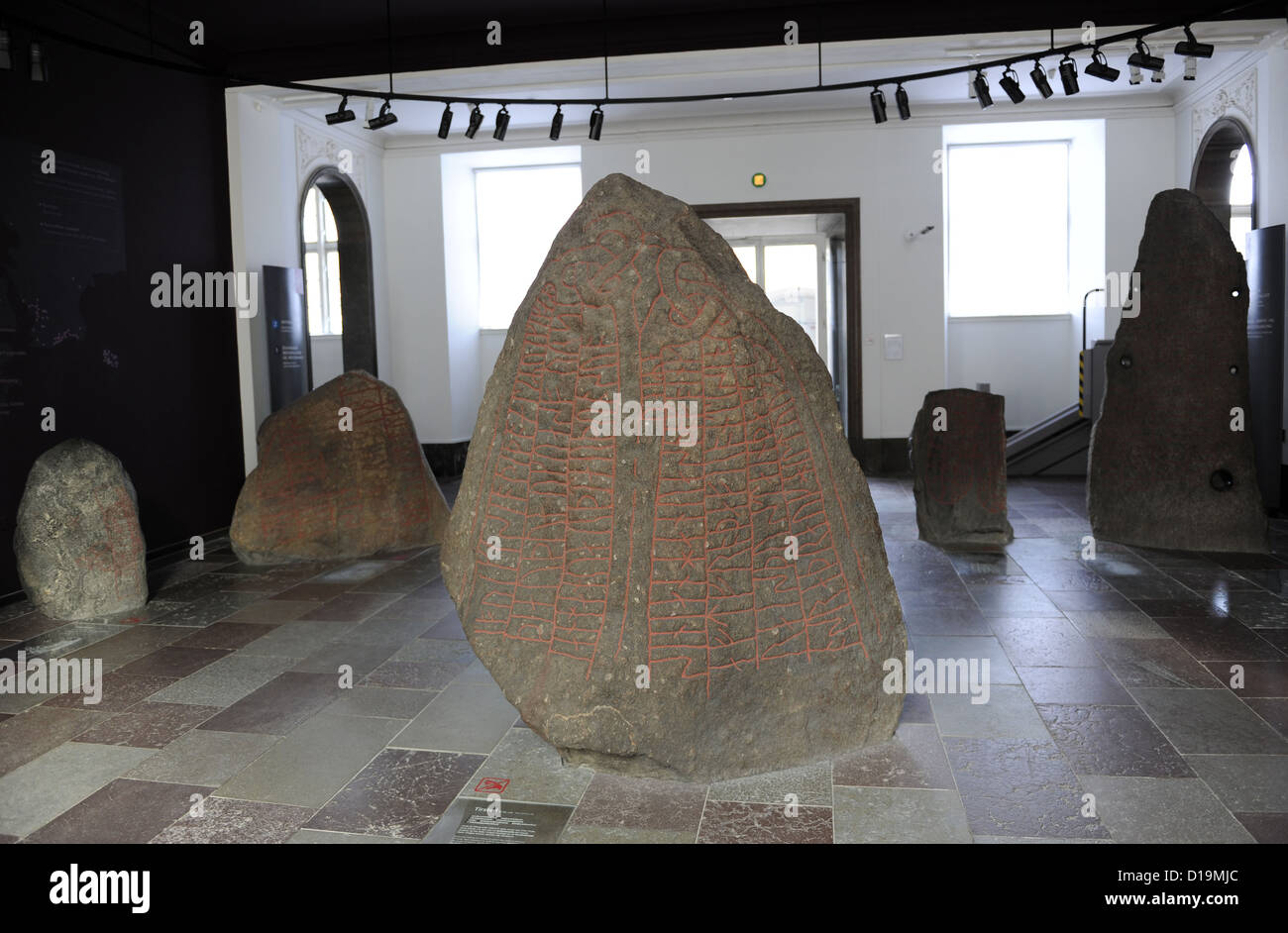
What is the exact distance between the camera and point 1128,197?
31.0ft

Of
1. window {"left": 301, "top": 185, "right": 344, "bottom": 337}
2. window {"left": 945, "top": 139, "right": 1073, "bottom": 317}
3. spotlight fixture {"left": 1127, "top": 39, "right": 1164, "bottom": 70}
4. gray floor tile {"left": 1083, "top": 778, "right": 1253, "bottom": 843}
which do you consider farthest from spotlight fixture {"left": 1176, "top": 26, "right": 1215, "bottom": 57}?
window {"left": 301, "top": 185, "right": 344, "bottom": 337}

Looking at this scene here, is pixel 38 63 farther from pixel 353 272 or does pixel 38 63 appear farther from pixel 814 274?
pixel 814 274

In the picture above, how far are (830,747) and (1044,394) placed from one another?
829 cm

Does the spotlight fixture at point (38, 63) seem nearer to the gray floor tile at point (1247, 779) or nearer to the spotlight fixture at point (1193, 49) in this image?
the gray floor tile at point (1247, 779)

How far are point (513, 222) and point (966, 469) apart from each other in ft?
21.2

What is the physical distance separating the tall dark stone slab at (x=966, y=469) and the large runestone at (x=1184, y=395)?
0.64m

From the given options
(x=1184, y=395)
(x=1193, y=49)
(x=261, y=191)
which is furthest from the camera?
(x=261, y=191)

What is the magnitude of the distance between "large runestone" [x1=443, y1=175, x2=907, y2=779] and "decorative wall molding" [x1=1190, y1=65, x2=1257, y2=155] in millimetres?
6581

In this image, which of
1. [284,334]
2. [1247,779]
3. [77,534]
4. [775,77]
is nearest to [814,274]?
[775,77]

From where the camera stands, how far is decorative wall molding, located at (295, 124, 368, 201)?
330 inches

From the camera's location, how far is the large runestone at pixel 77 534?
4.84 metres

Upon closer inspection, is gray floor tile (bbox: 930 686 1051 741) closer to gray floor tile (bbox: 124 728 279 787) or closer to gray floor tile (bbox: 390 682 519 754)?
gray floor tile (bbox: 390 682 519 754)

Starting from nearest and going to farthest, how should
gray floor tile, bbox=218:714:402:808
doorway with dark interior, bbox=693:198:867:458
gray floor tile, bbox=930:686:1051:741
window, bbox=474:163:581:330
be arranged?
gray floor tile, bbox=218:714:402:808
gray floor tile, bbox=930:686:1051:741
doorway with dark interior, bbox=693:198:867:458
window, bbox=474:163:581:330

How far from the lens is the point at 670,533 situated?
116 inches
